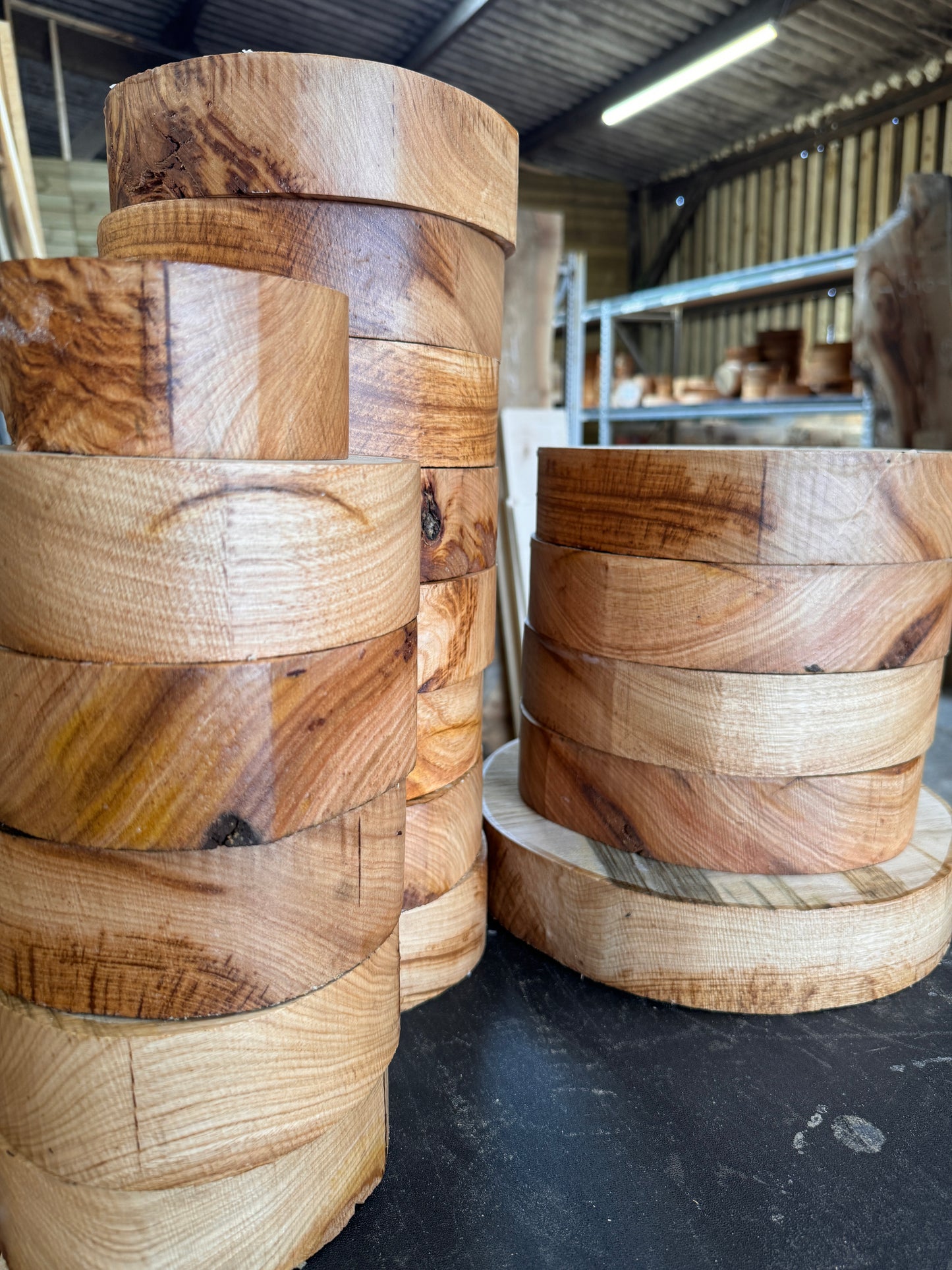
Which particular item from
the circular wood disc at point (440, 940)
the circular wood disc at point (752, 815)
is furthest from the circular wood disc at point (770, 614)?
the circular wood disc at point (440, 940)

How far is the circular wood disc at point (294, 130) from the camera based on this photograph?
1.41 m

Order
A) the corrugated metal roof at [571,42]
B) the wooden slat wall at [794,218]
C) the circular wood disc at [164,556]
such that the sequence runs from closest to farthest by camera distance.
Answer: the circular wood disc at [164,556] → the corrugated metal roof at [571,42] → the wooden slat wall at [794,218]

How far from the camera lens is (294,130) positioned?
1.42 m

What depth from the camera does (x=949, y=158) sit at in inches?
302

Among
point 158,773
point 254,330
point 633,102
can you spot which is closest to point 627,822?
Result: point 158,773

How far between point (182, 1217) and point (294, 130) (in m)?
1.50

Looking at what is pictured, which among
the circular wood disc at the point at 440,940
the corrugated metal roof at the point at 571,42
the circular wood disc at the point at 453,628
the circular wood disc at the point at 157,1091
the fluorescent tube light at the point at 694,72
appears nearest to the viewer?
the circular wood disc at the point at 157,1091

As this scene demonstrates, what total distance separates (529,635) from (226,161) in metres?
1.18

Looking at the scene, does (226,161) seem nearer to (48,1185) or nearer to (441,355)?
(441,355)

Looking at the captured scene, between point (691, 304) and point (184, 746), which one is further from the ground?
point (691, 304)

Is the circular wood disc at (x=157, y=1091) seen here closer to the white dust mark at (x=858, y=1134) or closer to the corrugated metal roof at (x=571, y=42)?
the white dust mark at (x=858, y=1134)

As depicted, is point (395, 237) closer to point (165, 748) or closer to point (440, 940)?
point (165, 748)

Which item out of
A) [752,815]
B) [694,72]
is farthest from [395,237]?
[694,72]

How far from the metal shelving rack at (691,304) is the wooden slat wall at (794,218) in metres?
0.71
